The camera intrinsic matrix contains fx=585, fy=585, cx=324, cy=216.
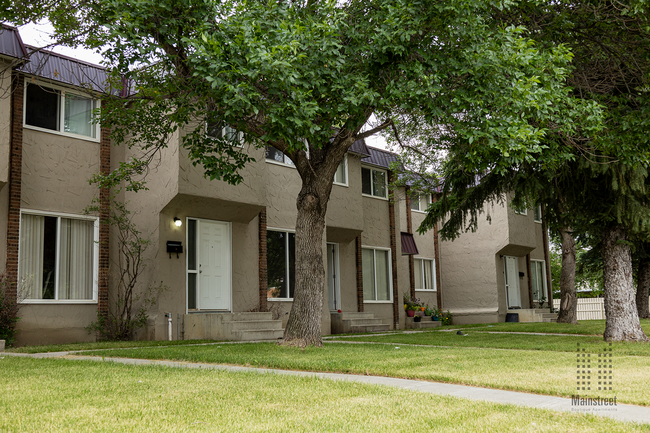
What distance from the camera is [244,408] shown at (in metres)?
4.95

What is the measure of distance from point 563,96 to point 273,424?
723 cm

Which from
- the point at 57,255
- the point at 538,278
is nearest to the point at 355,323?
the point at 57,255

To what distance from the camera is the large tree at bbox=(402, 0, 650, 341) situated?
33.3 ft

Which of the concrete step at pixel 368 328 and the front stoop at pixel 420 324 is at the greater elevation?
the concrete step at pixel 368 328

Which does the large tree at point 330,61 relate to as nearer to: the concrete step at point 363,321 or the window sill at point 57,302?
the window sill at point 57,302

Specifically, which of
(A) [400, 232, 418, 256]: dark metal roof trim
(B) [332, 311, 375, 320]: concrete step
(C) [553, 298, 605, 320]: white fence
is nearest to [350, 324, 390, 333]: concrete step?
(B) [332, 311, 375, 320]: concrete step

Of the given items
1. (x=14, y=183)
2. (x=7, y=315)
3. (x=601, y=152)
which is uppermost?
(x=601, y=152)

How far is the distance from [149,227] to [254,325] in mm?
3536

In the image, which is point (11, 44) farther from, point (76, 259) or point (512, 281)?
point (512, 281)

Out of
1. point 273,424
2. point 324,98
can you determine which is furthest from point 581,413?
point 324,98

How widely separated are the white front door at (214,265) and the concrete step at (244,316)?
74 cm

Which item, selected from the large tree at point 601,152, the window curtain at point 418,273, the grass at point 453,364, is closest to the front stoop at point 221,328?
the grass at point 453,364

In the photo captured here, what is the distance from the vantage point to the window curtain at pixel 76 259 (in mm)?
13242

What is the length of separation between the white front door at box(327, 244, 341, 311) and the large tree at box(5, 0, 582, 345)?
31.5 feet
